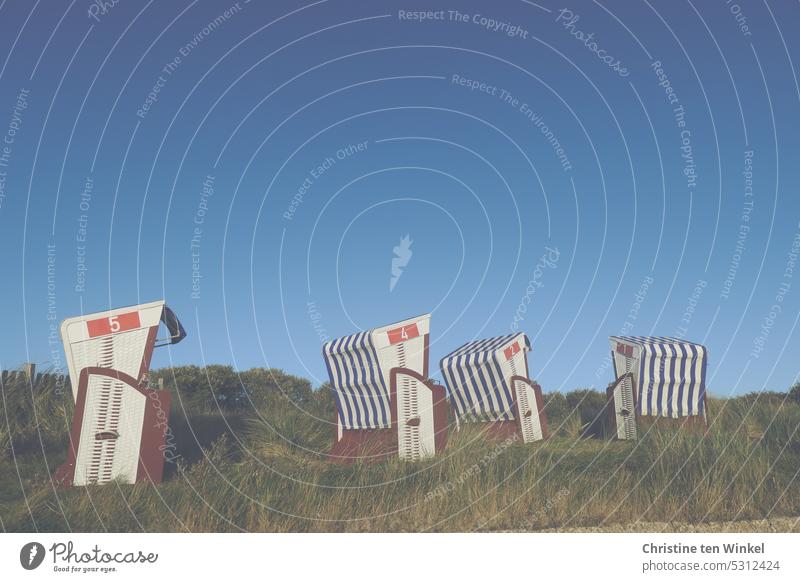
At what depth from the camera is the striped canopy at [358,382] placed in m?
11.8

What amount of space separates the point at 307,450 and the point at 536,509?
500 cm

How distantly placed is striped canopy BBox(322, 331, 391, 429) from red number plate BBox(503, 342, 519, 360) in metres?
2.53

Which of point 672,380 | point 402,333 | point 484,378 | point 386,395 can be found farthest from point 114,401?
point 672,380

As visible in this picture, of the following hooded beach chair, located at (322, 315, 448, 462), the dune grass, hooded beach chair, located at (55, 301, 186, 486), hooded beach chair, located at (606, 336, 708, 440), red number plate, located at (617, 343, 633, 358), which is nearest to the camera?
the dune grass

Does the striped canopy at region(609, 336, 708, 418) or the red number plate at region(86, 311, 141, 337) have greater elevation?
the red number plate at region(86, 311, 141, 337)

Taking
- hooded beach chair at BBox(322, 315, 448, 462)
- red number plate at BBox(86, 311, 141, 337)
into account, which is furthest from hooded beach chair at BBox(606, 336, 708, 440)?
red number plate at BBox(86, 311, 141, 337)

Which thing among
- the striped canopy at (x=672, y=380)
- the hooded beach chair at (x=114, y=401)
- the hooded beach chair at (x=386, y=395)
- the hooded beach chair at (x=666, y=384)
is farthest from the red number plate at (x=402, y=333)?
the striped canopy at (x=672, y=380)

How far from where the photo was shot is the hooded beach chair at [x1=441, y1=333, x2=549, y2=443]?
40.7 feet

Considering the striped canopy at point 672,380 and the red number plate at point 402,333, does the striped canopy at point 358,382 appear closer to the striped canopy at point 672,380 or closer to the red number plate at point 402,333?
the red number plate at point 402,333

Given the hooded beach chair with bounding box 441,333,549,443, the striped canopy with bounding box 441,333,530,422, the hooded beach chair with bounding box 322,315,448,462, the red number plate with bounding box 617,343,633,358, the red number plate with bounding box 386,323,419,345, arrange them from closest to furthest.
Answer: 1. the hooded beach chair with bounding box 322,315,448,462
2. the red number plate with bounding box 386,323,419,345
3. the hooded beach chair with bounding box 441,333,549,443
4. the striped canopy with bounding box 441,333,530,422
5. the red number plate with bounding box 617,343,633,358

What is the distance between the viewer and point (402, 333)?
11.5 meters

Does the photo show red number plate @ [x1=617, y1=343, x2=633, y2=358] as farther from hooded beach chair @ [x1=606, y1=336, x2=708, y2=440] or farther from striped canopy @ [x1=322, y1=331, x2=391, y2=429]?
striped canopy @ [x1=322, y1=331, x2=391, y2=429]

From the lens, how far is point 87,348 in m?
8.44
